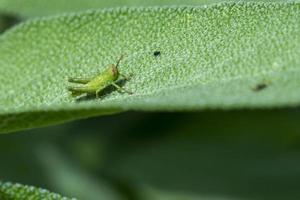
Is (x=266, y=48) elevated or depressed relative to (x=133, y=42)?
depressed

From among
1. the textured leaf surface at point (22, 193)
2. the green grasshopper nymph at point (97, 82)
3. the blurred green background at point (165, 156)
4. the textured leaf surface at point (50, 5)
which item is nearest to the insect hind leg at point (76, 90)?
the green grasshopper nymph at point (97, 82)

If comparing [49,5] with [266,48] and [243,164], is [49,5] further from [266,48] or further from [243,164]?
[266,48]

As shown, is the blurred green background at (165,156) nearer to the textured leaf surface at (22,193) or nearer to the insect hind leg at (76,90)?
the insect hind leg at (76,90)

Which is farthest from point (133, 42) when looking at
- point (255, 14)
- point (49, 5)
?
Result: point (49, 5)

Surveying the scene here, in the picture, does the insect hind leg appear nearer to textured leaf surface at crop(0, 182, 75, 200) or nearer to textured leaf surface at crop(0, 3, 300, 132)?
textured leaf surface at crop(0, 3, 300, 132)

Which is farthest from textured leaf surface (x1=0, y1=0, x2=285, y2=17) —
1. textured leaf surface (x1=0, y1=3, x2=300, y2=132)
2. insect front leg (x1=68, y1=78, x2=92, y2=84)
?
insect front leg (x1=68, y1=78, x2=92, y2=84)
